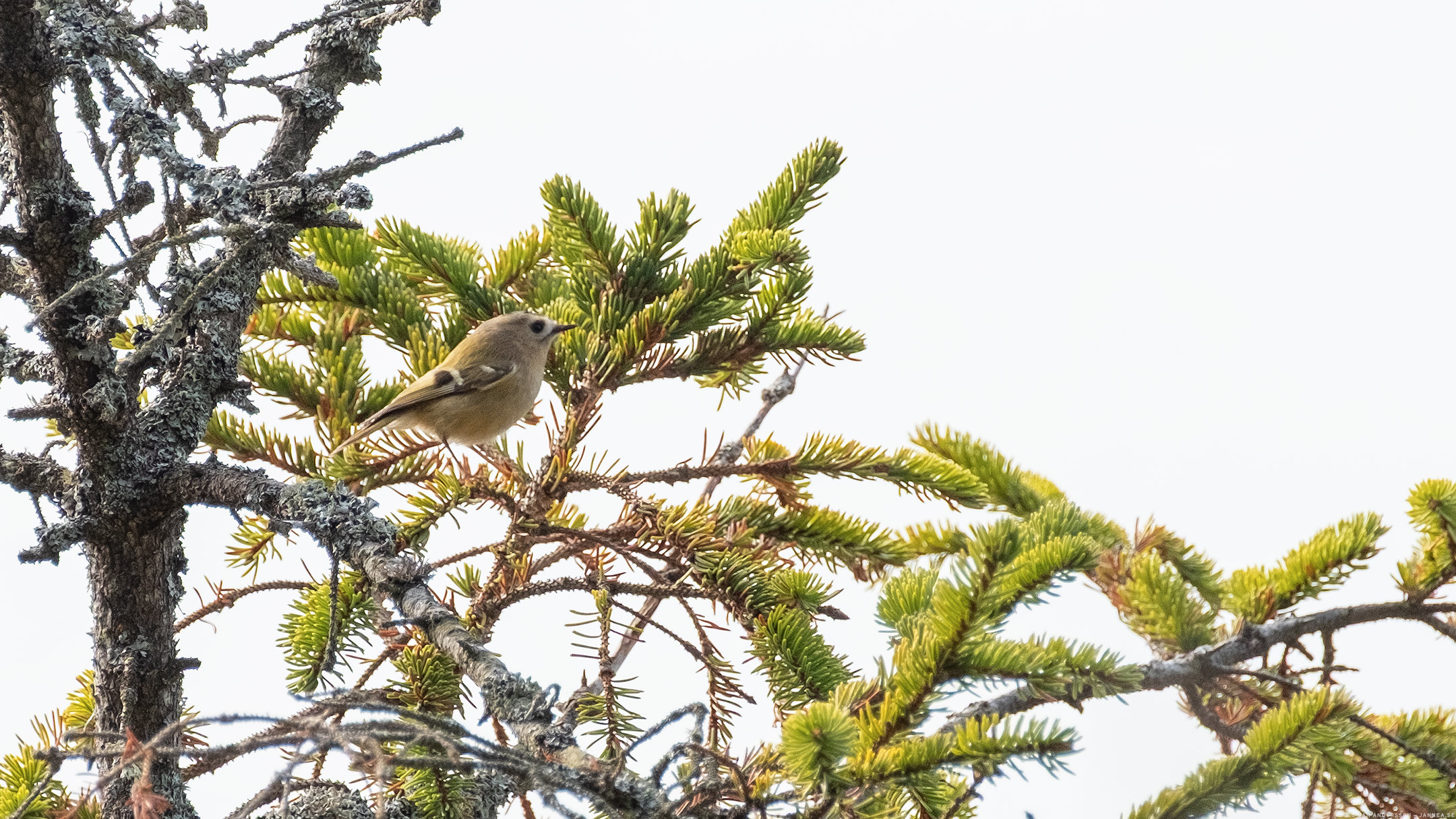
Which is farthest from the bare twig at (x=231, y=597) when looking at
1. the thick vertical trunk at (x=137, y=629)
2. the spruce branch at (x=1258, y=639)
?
the spruce branch at (x=1258, y=639)

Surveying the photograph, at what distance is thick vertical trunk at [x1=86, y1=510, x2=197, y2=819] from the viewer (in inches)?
55.5

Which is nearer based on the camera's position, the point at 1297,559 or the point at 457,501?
the point at 457,501

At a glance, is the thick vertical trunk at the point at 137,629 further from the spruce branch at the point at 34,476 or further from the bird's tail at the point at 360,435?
the bird's tail at the point at 360,435

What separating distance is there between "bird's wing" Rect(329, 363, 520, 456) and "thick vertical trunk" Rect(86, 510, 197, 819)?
10.0 inches

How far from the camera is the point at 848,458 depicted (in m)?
1.67

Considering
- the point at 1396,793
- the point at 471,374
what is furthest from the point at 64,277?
the point at 1396,793

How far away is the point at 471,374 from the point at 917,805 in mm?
1251

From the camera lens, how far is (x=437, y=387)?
197 cm

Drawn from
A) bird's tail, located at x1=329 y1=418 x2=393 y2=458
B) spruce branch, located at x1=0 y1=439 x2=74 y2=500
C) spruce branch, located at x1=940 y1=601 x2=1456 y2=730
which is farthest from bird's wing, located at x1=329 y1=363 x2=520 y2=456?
spruce branch, located at x1=940 y1=601 x2=1456 y2=730

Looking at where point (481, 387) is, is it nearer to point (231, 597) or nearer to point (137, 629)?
point (231, 597)

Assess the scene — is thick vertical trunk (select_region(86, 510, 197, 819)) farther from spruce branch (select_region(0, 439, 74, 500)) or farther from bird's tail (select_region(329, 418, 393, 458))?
bird's tail (select_region(329, 418, 393, 458))

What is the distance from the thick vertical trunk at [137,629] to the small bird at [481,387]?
267mm

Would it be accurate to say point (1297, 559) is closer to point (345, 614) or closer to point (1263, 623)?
point (1263, 623)

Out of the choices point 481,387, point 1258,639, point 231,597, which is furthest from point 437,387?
point 1258,639
